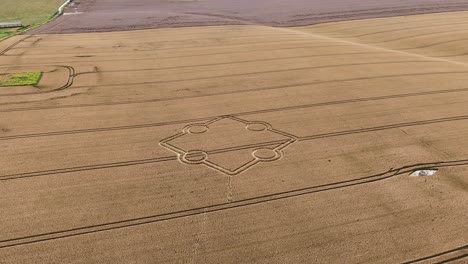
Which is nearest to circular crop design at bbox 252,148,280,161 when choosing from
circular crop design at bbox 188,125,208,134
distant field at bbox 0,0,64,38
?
circular crop design at bbox 188,125,208,134

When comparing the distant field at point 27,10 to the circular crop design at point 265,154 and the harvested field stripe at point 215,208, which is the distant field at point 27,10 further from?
the harvested field stripe at point 215,208

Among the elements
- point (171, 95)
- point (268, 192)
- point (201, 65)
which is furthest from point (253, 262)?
point (201, 65)

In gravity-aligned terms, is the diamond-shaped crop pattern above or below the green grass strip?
below

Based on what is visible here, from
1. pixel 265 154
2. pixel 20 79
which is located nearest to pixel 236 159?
pixel 265 154

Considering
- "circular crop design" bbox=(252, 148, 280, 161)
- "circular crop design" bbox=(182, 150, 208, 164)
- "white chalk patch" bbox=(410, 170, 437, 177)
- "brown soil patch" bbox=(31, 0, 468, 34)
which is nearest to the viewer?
"white chalk patch" bbox=(410, 170, 437, 177)

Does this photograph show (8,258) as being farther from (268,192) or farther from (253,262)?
(268,192)

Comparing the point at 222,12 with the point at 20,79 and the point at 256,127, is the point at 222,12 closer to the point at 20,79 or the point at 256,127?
the point at 20,79

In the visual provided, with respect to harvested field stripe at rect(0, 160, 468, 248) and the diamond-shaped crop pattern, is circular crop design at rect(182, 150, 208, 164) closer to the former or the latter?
the diamond-shaped crop pattern
